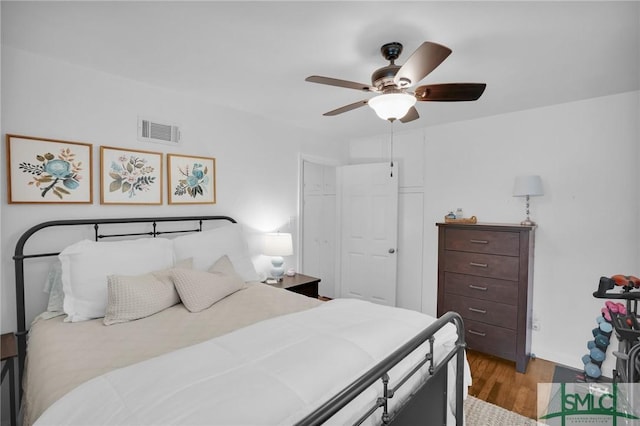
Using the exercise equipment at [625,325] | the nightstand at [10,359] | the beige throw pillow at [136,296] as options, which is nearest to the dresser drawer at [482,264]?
the exercise equipment at [625,325]

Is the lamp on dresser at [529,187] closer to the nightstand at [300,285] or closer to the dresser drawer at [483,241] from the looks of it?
the dresser drawer at [483,241]

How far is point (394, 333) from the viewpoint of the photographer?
1.61m

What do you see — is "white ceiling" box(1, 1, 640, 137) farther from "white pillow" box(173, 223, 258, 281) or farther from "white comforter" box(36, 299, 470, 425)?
"white comforter" box(36, 299, 470, 425)

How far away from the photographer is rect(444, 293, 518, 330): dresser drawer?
9.80 feet

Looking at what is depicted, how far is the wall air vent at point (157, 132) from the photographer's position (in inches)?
103

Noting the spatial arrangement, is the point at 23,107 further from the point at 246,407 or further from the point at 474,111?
the point at 474,111

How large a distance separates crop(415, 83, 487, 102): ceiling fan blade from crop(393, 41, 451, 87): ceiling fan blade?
138 millimetres

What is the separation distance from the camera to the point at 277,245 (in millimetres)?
3256

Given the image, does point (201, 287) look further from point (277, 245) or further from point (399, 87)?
point (399, 87)

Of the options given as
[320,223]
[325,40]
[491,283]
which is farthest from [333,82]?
[320,223]

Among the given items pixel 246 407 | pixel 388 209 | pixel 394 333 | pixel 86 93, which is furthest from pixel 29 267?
pixel 388 209

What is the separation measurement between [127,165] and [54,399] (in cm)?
183

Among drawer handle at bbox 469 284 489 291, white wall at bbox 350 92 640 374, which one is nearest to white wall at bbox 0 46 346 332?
drawer handle at bbox 469 284 489 291

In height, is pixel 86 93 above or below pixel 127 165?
above
